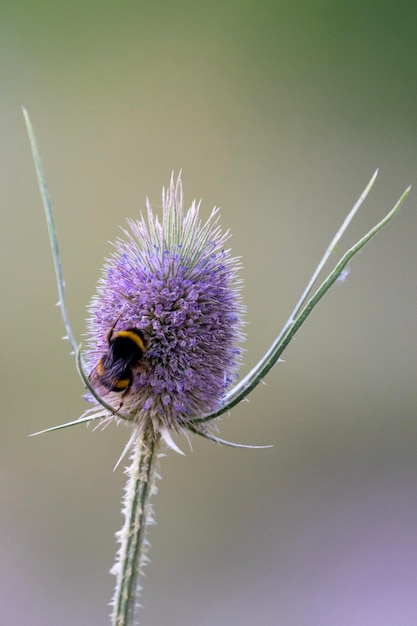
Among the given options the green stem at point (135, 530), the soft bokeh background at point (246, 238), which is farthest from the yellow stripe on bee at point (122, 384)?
the soft bokeh background at point (246, 238)

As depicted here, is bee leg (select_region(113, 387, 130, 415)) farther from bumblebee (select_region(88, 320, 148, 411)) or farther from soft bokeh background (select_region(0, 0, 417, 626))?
soft bokeh background (select_region(0, 0, 417, 626))

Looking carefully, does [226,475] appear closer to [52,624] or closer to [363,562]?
[363,562]

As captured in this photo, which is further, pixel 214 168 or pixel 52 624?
pixel 214 168

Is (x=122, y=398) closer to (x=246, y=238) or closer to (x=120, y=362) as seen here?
(x=120, y=362)

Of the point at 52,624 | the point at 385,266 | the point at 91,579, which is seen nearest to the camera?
the point at 52,624

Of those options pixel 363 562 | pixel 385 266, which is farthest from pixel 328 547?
pixel 385 266

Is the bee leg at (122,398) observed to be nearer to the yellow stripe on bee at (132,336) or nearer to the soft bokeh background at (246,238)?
the yellow stripe on bee at (132,336)

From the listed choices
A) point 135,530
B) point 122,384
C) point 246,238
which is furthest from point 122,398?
point 246,238
